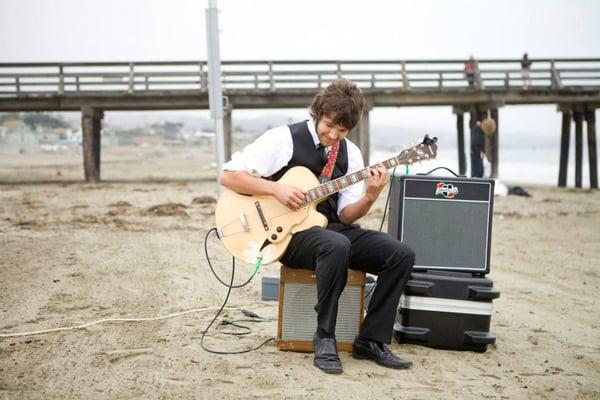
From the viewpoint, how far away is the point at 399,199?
13.2 feet

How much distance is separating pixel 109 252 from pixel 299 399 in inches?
170

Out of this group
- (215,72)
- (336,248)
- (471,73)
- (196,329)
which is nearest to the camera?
(336,248)

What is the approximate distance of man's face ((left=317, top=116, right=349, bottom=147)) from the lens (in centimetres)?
372

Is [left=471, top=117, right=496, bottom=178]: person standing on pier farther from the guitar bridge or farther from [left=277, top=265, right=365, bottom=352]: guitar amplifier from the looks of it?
the guitar bridge

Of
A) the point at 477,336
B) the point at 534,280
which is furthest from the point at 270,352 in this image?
the point at 534,280

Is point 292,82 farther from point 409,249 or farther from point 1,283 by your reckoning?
point 409,249

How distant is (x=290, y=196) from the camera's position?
12.0 ft

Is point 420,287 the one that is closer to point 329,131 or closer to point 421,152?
point 421,152

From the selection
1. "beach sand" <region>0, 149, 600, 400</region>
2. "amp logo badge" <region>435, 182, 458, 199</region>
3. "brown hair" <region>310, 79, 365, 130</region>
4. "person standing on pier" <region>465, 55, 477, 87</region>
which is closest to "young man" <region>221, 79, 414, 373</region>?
"brown hair" <region>310, 79, 365, 130</region>

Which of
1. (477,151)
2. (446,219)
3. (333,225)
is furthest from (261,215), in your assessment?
(477,151)

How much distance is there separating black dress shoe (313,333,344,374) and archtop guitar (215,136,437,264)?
564 mm

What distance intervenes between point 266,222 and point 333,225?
0.45 m

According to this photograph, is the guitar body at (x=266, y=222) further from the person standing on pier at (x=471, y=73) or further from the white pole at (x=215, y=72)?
the person standing on pier at (x=471, y=73)

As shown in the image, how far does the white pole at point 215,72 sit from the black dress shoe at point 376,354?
500cm
